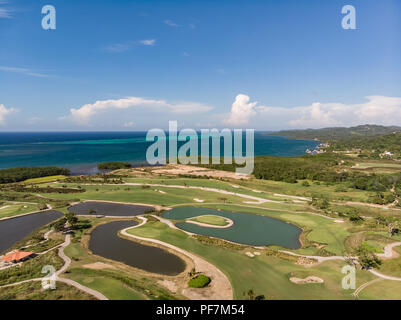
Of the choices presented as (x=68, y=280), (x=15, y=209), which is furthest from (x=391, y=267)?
(x=15, y=209)

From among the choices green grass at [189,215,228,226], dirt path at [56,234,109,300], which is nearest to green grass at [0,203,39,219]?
dirt path at [56,234,109,300]

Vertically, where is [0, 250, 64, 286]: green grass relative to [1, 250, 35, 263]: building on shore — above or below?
below

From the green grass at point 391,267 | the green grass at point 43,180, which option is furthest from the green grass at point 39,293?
the green grass at point 43,180

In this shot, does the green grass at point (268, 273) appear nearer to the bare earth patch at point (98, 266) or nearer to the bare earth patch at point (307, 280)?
the bare earth patch at point (307, 280)

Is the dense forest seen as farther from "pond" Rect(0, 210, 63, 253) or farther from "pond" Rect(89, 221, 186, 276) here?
"pond" Rect(89, 221, 186, 276)

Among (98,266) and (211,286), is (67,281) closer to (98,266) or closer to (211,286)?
(98,266)

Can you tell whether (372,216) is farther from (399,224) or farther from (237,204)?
(237,204)
